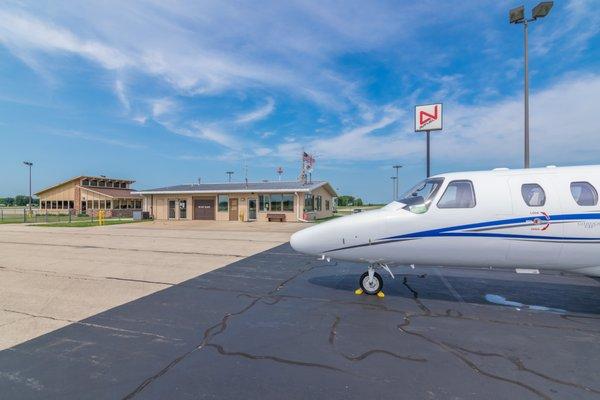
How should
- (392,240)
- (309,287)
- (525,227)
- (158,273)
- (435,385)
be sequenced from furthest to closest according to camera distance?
1. (158,273)
2. (309,287)
3. (392,240)
4. (525,227)
5. (435,385)

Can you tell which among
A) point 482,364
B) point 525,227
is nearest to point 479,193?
point 525,227

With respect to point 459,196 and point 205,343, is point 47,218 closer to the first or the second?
point 205,343

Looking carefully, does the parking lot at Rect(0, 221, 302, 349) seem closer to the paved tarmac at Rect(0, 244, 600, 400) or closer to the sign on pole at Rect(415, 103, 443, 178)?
the paved tarmac at Rect(0, 244, 600, 400)

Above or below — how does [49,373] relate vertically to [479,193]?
below

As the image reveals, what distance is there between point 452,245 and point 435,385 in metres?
2.94

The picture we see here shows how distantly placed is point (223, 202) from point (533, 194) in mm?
28145

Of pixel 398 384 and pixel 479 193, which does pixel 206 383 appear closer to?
pixel 398 384

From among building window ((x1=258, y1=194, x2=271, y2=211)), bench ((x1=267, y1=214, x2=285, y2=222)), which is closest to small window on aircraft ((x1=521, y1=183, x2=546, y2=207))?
bench ((x1=267, y1=214, x2=285, y2=222))

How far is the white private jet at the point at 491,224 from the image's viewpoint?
17.4 feet

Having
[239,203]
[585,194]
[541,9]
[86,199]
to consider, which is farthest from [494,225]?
[86,199]

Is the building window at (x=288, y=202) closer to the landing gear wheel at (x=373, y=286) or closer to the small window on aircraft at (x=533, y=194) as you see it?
the landing gear wheel at (x=373, y=286)

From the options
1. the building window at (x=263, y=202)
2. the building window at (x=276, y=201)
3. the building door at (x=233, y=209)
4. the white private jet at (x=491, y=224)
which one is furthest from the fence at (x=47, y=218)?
the white private jet at (x=491, y=224)

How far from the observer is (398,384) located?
334cm

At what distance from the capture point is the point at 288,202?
28891 mm
